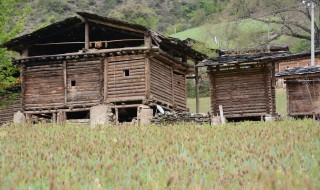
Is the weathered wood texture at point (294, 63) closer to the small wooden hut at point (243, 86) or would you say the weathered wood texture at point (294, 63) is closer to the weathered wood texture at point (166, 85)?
A: the weathered wood texture at point (166, 85)

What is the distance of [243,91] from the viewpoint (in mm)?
28219

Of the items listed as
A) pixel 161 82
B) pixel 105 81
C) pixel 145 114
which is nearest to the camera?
pixel 145 114

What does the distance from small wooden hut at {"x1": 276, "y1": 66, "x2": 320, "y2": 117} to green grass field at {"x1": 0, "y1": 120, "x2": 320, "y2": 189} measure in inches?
660

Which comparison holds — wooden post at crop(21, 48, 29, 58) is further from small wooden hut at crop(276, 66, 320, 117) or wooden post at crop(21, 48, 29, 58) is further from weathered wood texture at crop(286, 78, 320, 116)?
weathered wood texture at crop(286, 78, 320, 116)

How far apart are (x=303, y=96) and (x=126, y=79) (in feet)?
33.7

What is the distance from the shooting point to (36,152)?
979 centimetres

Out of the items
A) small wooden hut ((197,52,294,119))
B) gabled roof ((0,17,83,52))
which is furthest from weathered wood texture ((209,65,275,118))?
gabled roof ((0,17,83,52))

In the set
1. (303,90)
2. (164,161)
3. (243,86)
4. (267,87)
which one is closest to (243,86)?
(243,86)

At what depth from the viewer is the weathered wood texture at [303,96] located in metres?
28.6

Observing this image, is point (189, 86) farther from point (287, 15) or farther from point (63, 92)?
point (63, 92)

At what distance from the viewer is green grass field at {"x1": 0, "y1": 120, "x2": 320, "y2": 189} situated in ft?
20.7

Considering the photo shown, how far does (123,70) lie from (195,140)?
633 inches

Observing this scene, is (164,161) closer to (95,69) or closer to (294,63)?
(95,69)

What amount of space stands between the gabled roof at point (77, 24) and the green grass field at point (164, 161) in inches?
539
